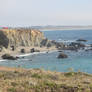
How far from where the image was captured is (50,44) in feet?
258

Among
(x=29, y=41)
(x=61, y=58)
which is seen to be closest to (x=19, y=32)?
(x=29, y=41)

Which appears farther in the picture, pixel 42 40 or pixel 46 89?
pixel 42 40

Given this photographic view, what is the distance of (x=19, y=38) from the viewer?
7525 cm

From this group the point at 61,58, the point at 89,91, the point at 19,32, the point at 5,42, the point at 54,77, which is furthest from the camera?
the point at 19,32

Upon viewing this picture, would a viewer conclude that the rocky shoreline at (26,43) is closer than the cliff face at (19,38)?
Yes

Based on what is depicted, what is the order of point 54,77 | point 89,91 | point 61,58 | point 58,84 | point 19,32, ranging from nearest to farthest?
1. point 89,91
2. point 58,84
3. point 54,77
4. point 61,58
5. point 19,32

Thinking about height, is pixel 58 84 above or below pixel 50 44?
above

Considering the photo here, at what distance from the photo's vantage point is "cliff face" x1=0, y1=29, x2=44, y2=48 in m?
68.3

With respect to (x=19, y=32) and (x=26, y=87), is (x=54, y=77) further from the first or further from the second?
(x=19, y=32)

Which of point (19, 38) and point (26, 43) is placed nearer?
point (19, 38)

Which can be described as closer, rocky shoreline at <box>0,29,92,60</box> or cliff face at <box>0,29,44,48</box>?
rocky shoreline at <box>0,29,92,60</box>

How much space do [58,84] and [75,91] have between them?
0.74m

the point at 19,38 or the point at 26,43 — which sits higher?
the point at 19,38

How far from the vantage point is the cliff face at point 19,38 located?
68312mm
